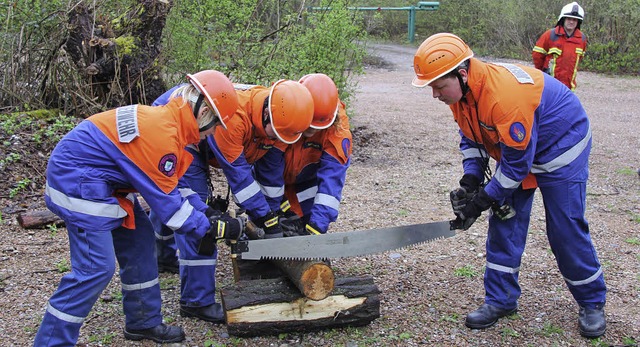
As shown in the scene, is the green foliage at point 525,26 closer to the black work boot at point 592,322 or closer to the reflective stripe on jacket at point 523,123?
the reflective stripe on jacket at point 523,123

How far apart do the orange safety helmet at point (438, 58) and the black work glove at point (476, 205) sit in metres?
0.88

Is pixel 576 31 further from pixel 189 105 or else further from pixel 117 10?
pixel 189 105

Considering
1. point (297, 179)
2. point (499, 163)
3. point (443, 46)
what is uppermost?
point (443, 46)

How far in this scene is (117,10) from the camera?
9.02 meters

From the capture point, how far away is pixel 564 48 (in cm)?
1016

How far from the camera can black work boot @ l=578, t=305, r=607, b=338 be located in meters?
4.49

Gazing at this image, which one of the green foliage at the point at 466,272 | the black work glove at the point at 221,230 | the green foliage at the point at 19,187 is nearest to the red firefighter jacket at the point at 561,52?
the green foliage at the point at 466,272

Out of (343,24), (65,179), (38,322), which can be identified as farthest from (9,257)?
(343,24)

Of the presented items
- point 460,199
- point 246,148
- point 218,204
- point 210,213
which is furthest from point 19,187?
point 460,199

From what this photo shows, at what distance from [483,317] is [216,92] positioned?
2.51 metres

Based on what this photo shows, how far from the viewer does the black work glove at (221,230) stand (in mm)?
4125

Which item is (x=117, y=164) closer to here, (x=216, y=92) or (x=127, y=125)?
(x=127, y=125)

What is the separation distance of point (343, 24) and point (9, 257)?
19.4 ft

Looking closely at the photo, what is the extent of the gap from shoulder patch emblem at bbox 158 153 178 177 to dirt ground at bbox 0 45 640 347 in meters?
1.33
